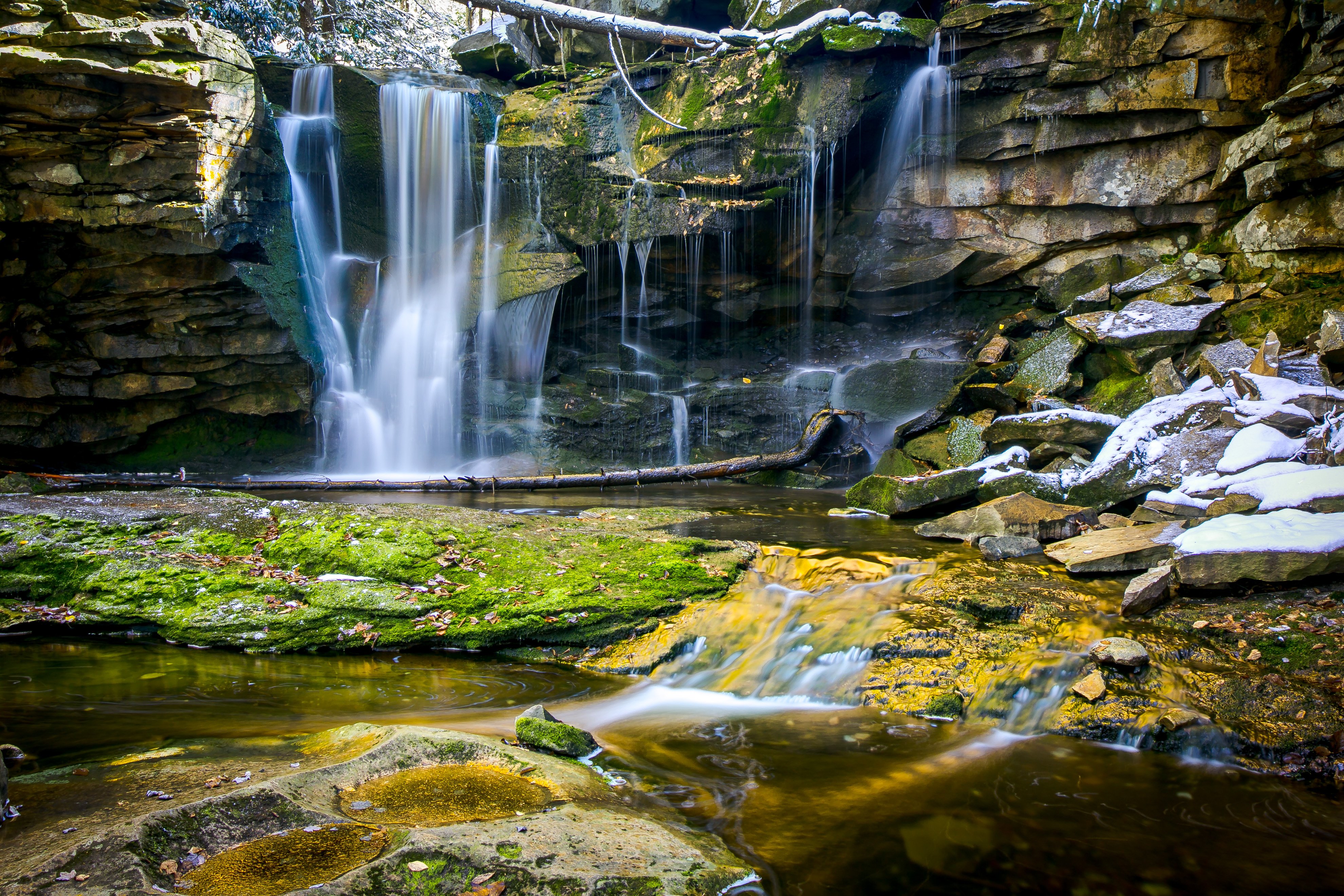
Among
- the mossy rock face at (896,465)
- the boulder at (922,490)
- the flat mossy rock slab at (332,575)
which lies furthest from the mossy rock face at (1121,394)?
the flat mossy rock slab at (332,575)

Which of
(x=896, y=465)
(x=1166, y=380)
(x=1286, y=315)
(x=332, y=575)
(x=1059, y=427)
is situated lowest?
(x=896, y=465)

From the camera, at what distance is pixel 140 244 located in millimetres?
11188

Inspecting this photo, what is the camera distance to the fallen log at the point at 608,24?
1339cm

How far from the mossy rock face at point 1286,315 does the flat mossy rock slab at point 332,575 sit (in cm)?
677

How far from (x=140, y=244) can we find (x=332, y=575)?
8.67 metres

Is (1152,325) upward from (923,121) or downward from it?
downward

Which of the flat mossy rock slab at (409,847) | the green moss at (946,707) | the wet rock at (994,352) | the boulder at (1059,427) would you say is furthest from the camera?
the wet rock at (994,352)

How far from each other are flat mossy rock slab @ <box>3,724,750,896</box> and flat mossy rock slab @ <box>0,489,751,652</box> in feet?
7.28

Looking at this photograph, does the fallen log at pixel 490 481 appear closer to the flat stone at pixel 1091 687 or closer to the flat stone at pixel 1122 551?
the flat stone at pixel 1122 551

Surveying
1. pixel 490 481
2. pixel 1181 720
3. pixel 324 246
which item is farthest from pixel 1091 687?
pixel 324 246

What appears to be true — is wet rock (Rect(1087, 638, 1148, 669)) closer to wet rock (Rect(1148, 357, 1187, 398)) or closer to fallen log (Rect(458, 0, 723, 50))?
wet rock (Rect(1148, 357, 1187, 398))

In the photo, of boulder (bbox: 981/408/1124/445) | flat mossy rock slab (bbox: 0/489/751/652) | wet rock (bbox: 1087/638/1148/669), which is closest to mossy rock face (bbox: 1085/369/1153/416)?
boulder (bbox: 981/408/1124/445)

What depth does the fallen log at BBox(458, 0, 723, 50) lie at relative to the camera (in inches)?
527

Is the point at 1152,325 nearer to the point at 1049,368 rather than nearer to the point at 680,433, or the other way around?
the point at 1049,368
